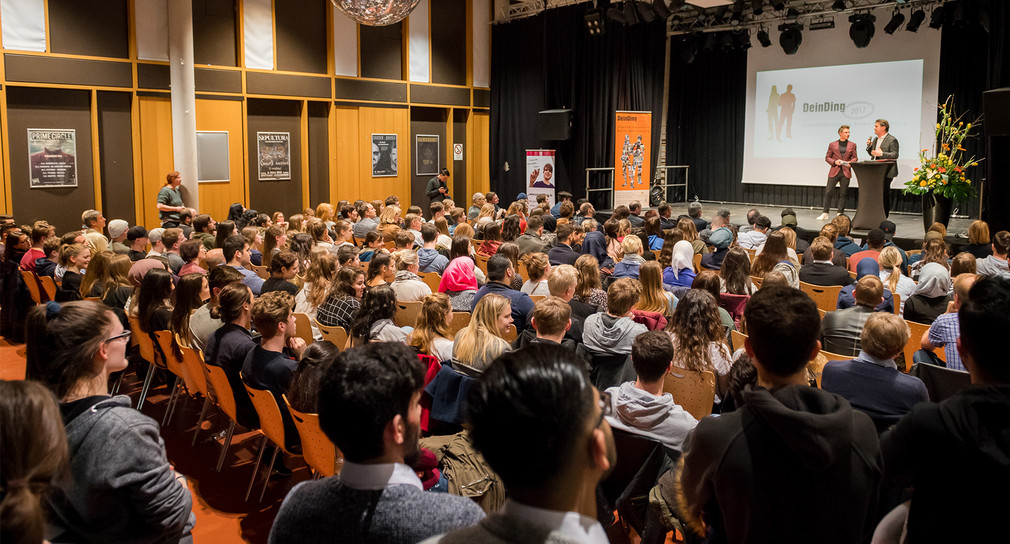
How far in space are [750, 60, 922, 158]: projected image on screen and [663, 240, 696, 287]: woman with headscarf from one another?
9884 millimetres

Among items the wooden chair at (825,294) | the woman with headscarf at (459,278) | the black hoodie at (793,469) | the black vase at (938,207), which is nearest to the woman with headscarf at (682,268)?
the wooden chair at (825,294)

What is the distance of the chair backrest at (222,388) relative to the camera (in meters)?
3.87

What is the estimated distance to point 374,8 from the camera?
805 cm

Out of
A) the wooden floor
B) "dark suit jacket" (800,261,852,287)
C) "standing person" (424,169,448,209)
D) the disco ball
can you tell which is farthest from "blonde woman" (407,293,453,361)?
"standing person" (424,169,448,209)

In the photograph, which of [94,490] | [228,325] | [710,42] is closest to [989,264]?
[228,325]

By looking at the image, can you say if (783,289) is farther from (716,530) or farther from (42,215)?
(42,215)

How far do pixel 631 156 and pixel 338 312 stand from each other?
11.1 m

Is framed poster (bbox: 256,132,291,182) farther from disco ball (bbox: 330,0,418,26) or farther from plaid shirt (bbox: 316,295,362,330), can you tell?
plaid shirt (bbox: 316,295,362,330)

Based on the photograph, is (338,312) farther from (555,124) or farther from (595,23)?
(555,124)

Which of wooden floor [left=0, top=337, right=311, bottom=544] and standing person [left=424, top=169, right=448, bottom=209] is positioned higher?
standing person [left=424, top=169, right=448, bottom=209]

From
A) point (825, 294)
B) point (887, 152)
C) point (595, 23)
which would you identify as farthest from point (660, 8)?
point (825, 294)

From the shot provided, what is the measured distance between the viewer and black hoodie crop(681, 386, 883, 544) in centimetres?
165

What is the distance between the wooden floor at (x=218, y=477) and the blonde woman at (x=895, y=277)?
15.1ft

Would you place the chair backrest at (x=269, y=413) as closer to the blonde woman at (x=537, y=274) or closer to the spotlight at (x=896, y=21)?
the blonde woman at (x=537, y=274)
